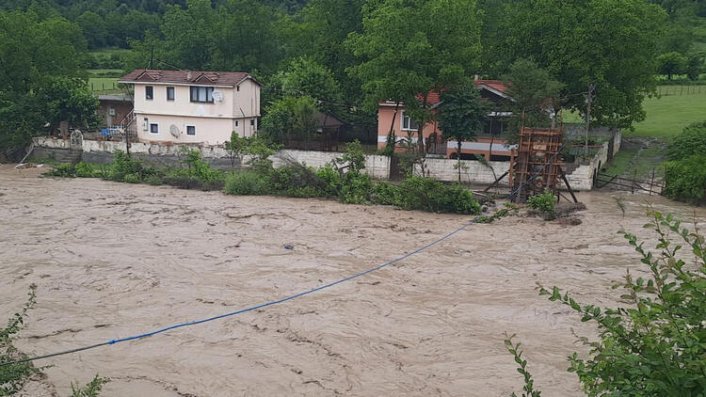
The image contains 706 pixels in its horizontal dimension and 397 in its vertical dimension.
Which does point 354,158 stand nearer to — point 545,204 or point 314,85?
point 545,204

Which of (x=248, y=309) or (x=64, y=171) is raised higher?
(x=64, y=171)

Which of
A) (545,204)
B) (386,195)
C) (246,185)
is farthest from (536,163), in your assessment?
(246,185)

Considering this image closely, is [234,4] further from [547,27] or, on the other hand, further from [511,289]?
[511,289]

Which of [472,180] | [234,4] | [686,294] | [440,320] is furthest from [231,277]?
[234,4]

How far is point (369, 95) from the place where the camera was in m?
38.2

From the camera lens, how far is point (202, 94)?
42.8m

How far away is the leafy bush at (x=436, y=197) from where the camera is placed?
1155 inches

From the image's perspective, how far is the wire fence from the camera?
6431 centimetres

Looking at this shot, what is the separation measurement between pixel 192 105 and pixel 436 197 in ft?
65.6

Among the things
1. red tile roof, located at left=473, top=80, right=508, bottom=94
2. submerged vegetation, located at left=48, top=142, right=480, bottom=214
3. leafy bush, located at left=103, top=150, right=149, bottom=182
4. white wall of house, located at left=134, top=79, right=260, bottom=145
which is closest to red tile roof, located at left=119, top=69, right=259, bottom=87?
white wall of house, located at left=134, top=79, right=260, bottom=145

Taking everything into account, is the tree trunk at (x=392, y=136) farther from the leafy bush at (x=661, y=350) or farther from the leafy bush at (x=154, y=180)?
the leafy bush at (x=661, y=350)

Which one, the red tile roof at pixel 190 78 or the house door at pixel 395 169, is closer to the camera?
the house door at pixel 395 169

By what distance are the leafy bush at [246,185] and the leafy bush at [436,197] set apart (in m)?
7.34

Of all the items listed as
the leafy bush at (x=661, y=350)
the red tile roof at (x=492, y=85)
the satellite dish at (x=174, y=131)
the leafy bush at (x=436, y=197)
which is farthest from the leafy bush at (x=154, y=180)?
the leafy bush at (x=661, y=350)
